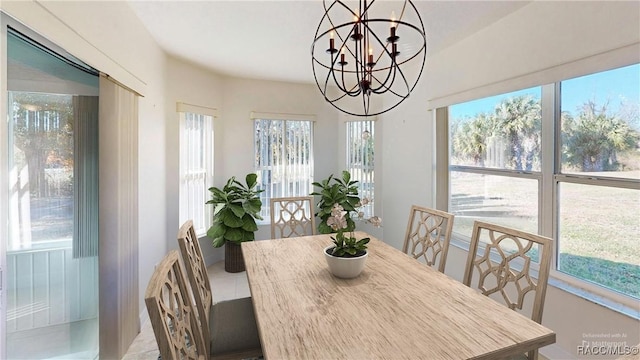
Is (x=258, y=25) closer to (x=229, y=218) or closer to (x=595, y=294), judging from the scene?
(x=229, y=218)

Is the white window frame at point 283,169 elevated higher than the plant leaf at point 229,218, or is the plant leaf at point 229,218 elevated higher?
the white window frame at point 283,169

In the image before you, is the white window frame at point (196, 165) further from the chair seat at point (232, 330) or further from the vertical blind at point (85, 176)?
the chair seat at point (232, 330)

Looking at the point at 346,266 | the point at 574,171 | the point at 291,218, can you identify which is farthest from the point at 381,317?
the point at 574,171

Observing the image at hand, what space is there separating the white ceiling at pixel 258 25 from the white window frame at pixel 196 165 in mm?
670

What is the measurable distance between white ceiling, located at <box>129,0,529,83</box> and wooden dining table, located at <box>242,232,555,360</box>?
1.88 m

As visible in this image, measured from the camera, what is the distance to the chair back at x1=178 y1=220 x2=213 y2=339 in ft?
4.67

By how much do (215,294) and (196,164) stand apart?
5.41 feet

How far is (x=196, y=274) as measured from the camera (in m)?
1.54

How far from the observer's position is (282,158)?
4.41 m

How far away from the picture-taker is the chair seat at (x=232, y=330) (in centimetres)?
154

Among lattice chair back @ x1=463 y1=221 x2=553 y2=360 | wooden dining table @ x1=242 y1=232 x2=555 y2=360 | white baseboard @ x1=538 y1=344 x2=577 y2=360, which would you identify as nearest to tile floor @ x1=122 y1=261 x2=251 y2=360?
wooden dining table @ x1=242 y1=232 x2=555 y2=360

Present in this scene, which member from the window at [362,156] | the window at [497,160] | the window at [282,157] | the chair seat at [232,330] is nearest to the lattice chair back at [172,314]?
the chair seat at [232,330]

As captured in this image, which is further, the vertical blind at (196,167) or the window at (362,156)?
the window at (362,156)

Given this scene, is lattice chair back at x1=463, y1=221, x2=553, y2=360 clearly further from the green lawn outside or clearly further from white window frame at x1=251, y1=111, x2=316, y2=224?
white window frame at x1=251, y1=111, x2=316, y2=224
